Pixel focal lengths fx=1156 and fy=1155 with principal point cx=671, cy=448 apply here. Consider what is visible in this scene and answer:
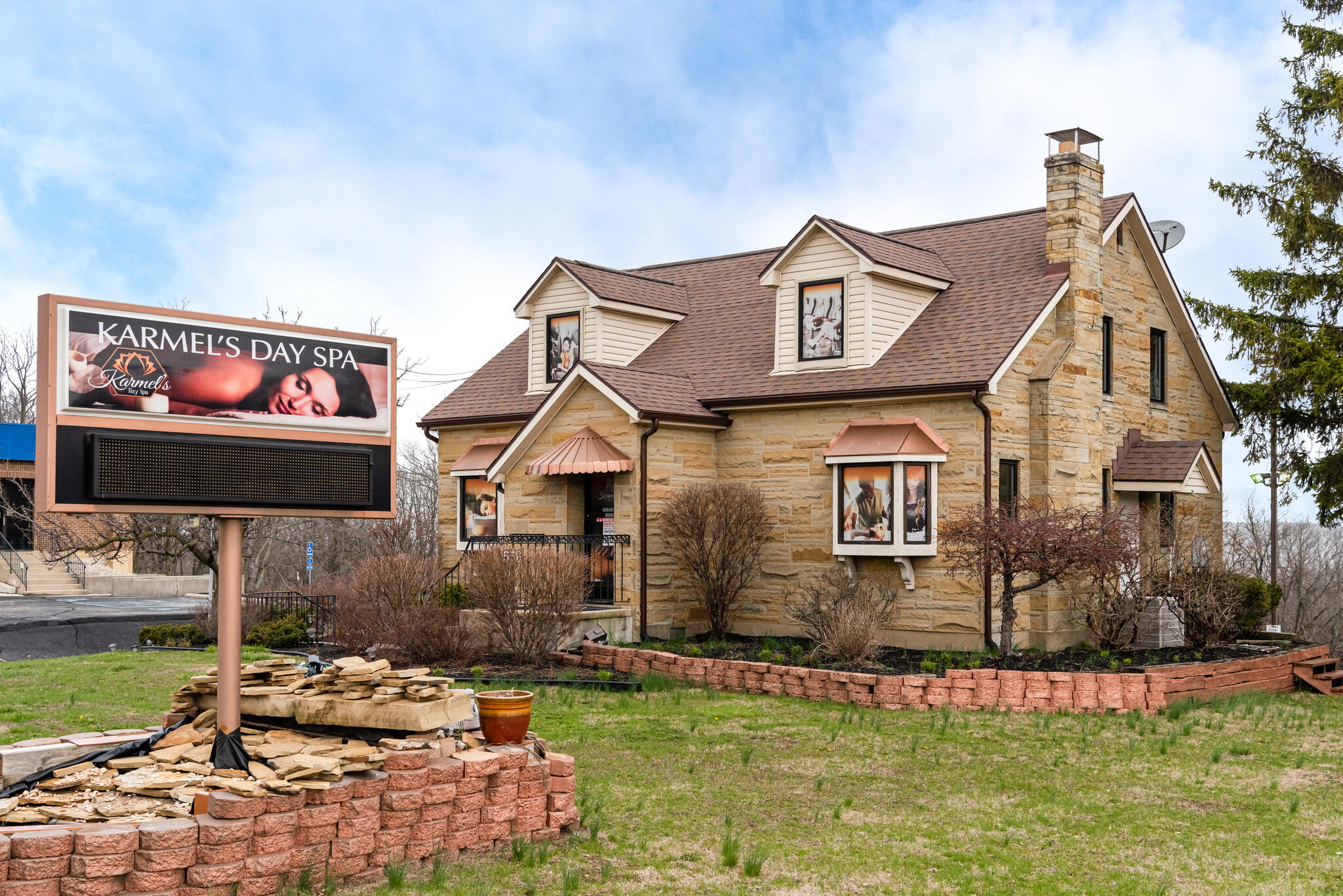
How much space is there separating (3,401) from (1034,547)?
5920 cm

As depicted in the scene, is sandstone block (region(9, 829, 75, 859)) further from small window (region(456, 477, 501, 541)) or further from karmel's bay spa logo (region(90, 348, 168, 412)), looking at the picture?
small window (region(456, 477, 501, 541))

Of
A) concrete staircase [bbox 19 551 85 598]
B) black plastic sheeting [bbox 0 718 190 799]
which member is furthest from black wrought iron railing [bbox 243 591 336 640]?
concrete staircase [bbox 19 551 85 598]

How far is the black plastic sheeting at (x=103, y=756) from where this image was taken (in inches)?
308

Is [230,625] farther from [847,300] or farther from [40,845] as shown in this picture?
[847,300]

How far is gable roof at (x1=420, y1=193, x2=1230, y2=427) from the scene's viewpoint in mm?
19000

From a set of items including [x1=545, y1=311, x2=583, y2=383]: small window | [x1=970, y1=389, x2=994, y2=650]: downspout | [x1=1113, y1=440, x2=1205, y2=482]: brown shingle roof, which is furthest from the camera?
[x1=545, y1=311, x2=583, y2=383]: small window

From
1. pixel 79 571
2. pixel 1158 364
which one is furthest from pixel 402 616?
pixel 79 571

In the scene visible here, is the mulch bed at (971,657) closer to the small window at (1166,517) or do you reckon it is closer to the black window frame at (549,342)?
the small window at (1166,517)

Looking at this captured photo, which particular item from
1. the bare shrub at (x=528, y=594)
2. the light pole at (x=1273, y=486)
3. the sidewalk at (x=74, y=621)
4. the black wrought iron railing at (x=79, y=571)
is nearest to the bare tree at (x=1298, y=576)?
the light pole at (x=1273, y=486)

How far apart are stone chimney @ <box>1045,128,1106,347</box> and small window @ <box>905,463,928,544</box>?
3837mm

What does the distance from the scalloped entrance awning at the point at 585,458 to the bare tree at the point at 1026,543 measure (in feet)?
18.5

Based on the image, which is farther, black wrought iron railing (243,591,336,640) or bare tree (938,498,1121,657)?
black wrought iron railing (243,591,336,640)

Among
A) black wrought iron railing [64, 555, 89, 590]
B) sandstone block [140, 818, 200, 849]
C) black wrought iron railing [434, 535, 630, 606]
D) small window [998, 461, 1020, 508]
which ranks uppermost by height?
small window [998, 461, 1020, 508]

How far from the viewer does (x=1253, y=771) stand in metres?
11.5
